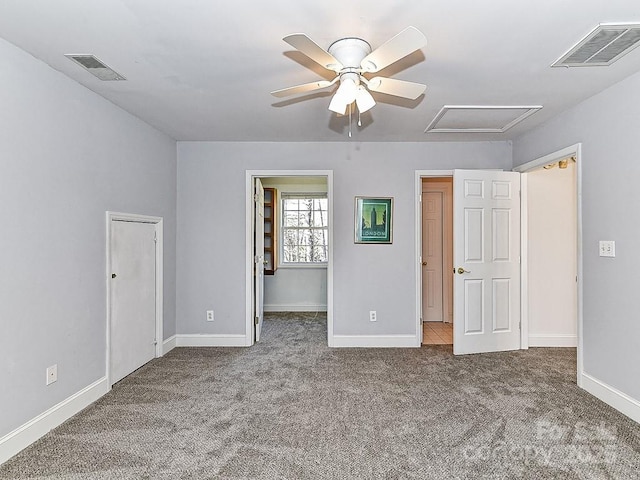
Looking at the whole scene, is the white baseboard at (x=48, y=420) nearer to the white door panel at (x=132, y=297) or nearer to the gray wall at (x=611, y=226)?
the white door panel at (x=132, y=297)

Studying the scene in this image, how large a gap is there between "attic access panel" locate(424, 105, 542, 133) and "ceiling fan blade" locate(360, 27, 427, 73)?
1550 millimetres

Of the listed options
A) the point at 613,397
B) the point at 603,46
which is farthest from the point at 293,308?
the point at 603,46

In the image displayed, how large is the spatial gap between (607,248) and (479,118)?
1.57 m

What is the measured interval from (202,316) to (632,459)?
13.0 ft

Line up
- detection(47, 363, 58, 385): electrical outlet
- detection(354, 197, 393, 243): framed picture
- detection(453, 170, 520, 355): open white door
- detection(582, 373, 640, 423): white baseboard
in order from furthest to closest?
detection(354, 197, 393, 243): framed picture → detection(453, 170, 520, 355): open white door → detection(582, 373, 640, 423): white baseboard → detection(47, 363, 58, 385): electrical outlet

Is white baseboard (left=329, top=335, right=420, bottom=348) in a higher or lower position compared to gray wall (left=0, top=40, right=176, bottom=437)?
lower

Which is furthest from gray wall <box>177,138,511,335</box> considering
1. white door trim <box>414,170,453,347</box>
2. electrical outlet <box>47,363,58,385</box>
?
electrical outlet <box>47,363,58,385</box>

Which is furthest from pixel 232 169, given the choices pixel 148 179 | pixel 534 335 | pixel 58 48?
pixel 534 335

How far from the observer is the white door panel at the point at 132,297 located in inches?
130

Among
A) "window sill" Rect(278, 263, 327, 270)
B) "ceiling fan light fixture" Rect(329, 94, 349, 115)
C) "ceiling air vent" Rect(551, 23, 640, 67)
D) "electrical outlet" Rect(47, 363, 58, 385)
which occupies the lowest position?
"electrical outlet" Rect(47, 363, 58, 385)

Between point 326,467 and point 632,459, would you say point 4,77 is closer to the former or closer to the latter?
point 326,467

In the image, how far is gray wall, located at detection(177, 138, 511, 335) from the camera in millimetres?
4480

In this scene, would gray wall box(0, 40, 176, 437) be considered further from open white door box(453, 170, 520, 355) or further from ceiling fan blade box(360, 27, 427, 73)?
open white door box(453, 170, 520, 355)

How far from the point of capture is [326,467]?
208cm
